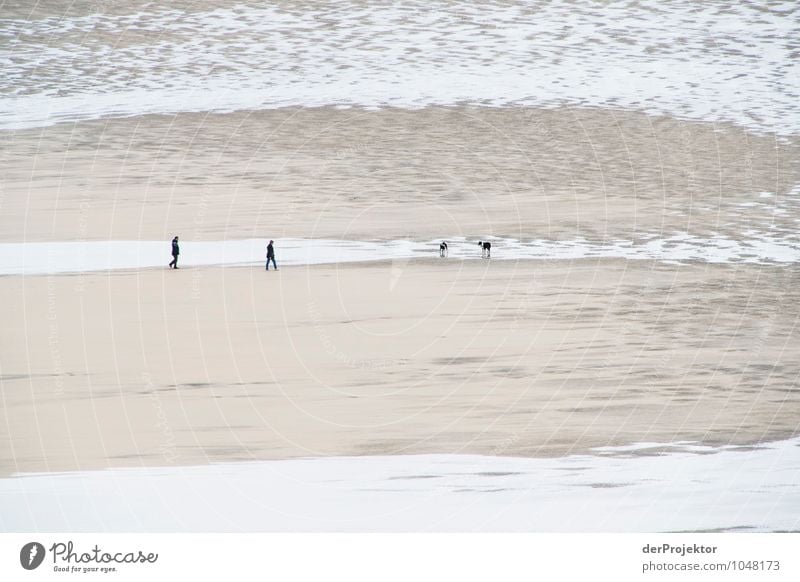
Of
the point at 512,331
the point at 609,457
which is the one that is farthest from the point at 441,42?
the point at 609,457

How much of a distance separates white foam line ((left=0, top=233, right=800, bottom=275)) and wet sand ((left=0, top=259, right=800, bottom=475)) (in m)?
0.52

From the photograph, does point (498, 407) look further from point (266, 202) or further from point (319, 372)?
point (266, 202)

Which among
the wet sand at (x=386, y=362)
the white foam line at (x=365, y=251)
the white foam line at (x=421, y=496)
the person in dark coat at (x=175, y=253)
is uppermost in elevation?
the white foam line at (x=421, y=496)

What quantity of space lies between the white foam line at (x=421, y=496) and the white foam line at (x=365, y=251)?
494 centimetres

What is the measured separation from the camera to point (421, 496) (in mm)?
8352

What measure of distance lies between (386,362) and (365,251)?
400 cm

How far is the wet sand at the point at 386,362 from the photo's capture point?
9.05 metres

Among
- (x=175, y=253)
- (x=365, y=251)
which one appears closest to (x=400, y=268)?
(x=365, y=251)

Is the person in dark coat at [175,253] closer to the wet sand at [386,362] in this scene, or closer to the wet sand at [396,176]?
the wet sand at [386,362]

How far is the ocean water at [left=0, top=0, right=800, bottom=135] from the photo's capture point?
18.2 meters

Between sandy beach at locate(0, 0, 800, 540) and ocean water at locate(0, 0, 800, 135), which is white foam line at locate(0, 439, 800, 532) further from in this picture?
ocean water at locate(0, 0, 800, 135)

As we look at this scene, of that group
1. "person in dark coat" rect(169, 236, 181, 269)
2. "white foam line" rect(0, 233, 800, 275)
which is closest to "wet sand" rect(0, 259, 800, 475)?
"person in dark coat" rect(169, 236, 181, 269)

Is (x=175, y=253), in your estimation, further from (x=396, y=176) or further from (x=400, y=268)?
(x=396, y=176)

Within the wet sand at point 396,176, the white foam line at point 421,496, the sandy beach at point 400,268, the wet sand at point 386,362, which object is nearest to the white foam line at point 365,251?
the sandy beach at point 400,268
